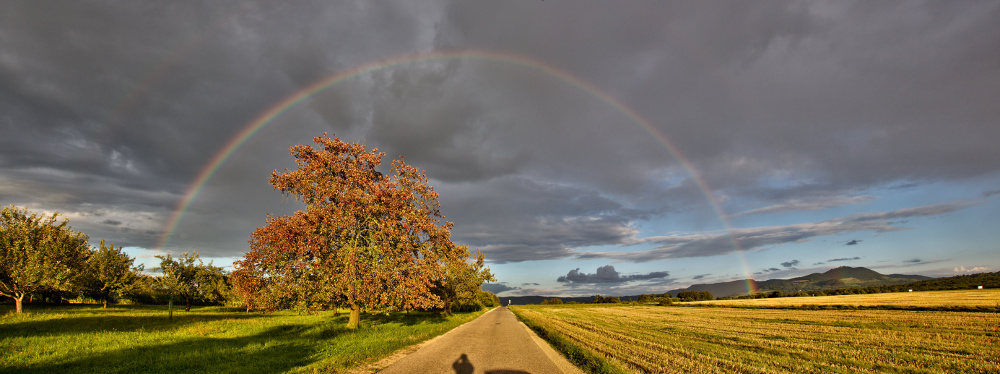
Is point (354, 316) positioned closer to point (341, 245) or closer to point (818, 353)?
point (341, 245)

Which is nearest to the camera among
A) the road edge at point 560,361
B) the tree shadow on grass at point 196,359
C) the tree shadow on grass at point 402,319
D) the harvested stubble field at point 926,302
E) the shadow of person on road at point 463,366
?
the shadow of person on road at point 463,366

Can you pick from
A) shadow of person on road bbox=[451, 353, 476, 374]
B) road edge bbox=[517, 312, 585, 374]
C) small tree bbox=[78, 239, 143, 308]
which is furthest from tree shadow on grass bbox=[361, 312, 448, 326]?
small tree bbox=[78, 239, 143, 308]

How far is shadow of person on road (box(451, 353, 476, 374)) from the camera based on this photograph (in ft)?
37.9

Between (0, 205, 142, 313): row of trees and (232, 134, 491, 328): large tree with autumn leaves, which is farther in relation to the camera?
(0, 205, 142, 313): row of trees

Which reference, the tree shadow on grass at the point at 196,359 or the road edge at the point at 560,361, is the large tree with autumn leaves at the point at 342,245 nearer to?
the tree shadow on grass at the point at 196,359

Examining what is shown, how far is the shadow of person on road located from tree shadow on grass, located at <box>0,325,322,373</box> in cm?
519

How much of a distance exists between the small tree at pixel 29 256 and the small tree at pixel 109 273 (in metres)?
24.6

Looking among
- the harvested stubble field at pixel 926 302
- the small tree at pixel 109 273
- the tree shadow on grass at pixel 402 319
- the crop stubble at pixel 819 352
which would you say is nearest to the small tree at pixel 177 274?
the small tree at pixel 109 273

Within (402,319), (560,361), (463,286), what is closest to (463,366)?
(560,361)

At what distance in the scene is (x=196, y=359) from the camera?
13.4 m

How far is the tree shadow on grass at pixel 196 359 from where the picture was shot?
11.7 m

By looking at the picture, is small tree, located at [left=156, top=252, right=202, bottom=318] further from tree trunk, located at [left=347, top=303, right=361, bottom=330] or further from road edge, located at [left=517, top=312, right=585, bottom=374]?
road edge, located at [left=517, top=312, right=585, bottom=374]

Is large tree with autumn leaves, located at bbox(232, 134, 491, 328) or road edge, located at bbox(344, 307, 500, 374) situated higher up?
large tree with autumn leaves, located at bbox(232, 134, 491, 328)

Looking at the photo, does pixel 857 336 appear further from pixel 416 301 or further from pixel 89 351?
pixel 89 351
